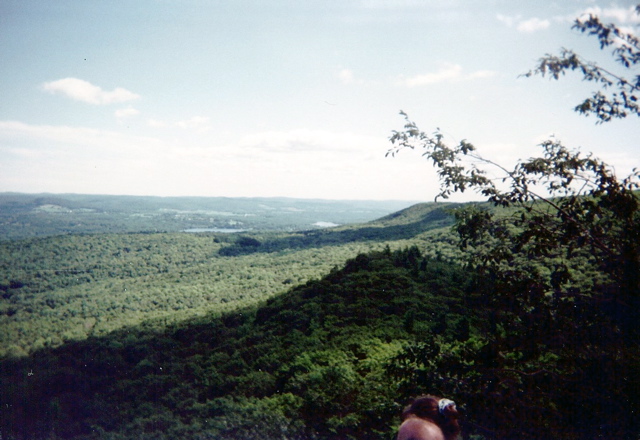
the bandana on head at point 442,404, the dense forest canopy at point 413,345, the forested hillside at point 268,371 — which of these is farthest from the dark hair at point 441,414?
the forested hillside at point 268,371

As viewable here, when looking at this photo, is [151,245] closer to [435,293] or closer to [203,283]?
[203,283]

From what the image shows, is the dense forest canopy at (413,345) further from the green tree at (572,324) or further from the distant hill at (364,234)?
the distant hill at (364,234)

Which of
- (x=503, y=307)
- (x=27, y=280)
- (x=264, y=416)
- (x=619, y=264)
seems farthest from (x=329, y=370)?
(x=27, y=280)

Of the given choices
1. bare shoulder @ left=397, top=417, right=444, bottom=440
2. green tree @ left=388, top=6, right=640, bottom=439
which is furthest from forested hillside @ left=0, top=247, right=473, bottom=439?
bare shoulder @ left=397, top=417, right=444, bottom=440

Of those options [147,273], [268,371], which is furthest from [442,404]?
[147,273]

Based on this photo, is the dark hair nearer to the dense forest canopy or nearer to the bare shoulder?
the bare shoulder
